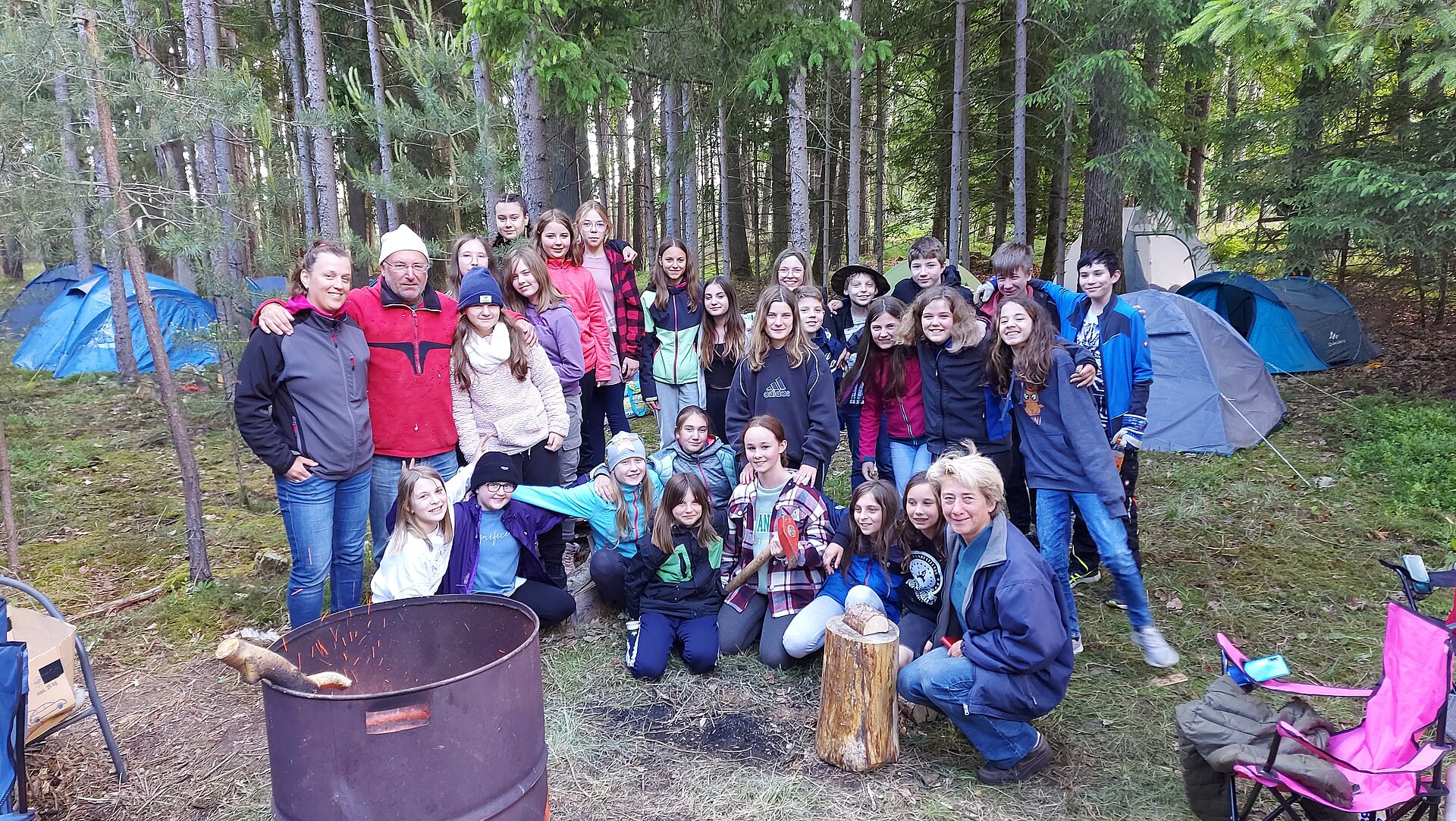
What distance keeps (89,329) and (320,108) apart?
6514 millimetres

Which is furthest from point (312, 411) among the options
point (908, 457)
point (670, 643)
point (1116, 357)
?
point (1116, 357)

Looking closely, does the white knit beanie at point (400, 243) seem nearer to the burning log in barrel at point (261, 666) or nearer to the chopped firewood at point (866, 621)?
the burning log in barrel at point (261, 666)

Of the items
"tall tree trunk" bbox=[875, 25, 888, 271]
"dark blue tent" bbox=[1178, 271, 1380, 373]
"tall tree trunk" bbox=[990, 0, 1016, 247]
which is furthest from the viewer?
"tall tree trunk" bbox=[875, 25, 888, 271]

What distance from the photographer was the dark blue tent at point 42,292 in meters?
10.9

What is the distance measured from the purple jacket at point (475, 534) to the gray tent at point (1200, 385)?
5685 mm

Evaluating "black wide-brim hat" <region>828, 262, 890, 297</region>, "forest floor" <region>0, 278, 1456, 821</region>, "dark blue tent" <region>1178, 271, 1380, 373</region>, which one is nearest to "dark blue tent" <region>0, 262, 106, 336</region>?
"forest floor" <region>0, 278, 1456, 821</region>

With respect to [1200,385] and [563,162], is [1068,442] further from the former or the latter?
[563,162]

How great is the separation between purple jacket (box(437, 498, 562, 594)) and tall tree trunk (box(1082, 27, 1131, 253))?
7.09 meters

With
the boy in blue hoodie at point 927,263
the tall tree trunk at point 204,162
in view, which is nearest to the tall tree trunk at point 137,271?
the tall tree trunk at point 204,162

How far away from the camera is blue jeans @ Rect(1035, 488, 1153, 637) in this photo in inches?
151

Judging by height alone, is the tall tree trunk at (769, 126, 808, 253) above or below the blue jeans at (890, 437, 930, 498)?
above

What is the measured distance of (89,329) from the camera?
39.1ft

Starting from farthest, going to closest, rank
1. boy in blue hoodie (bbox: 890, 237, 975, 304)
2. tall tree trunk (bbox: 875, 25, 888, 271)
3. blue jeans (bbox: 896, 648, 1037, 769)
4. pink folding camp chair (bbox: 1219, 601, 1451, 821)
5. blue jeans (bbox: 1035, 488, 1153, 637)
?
1. tall tree trunk (bbox: 875, 25, 888, 271)
2. boy in blue hoodie (bbox: 890, 237, 975, 304)
3. blue jeans (bbox: 1035, 488, 1153, 637)
4. blue jeans (bbox: 896, 648, 1037, 769)
5. pink folding camp chair (bbox: 1219, 601, 1451, 821)

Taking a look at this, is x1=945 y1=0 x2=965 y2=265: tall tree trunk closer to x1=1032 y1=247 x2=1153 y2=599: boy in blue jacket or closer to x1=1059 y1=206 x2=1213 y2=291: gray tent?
x1=1059 y1=206 x2=1213 y2=291: gray tent
